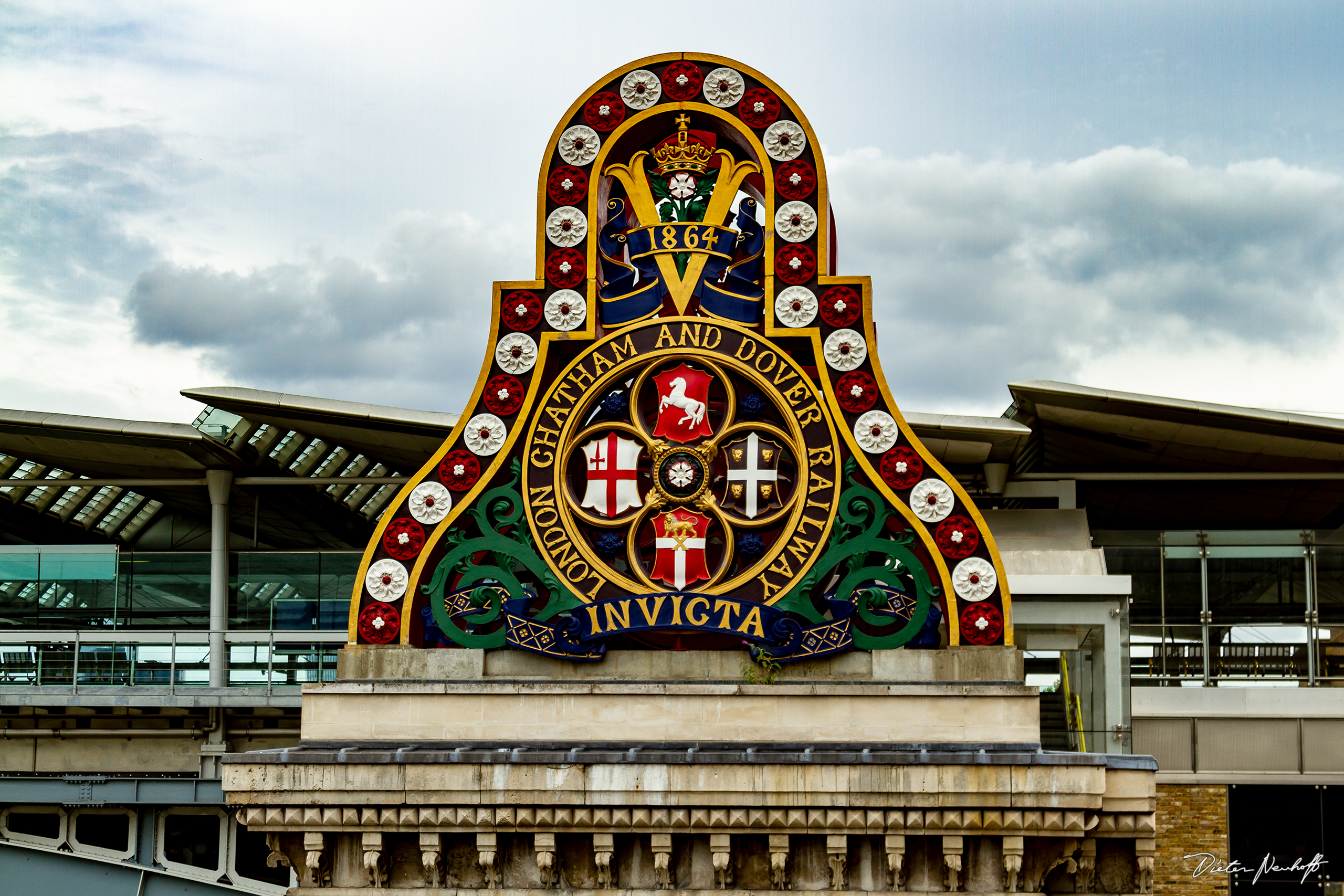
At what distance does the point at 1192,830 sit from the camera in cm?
3606

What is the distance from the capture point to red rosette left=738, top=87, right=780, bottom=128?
21.0 metres

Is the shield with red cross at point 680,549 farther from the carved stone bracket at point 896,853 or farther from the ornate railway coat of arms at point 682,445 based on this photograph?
the carved stone bracket at point 896,853

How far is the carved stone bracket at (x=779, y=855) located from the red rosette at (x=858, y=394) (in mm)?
5727

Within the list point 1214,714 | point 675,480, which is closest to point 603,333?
point 675,480

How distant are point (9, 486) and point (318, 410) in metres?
12.3

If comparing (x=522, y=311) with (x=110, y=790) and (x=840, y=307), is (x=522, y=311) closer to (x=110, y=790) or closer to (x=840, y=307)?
(x=840, y=307)

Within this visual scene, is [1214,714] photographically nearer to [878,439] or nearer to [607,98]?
[878,439]

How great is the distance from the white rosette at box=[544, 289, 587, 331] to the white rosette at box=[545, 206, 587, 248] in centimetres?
76

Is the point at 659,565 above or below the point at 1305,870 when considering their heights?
above

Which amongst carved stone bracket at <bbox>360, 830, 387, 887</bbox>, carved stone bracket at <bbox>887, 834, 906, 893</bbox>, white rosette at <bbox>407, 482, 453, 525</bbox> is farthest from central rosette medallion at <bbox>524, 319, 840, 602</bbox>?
carved stone bracket at <bbox>360, 830, 387, 887</bbox>

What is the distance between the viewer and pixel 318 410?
36.3 m

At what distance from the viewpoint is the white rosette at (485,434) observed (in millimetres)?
20203

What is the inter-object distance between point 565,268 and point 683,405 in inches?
105

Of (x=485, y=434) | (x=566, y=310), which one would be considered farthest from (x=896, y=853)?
(x=566, y=310)
